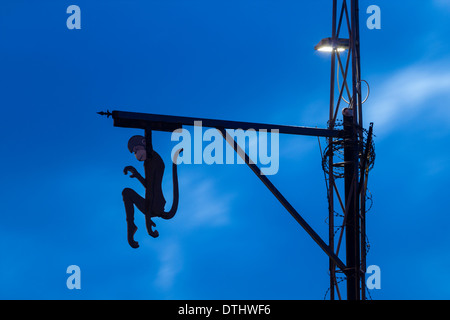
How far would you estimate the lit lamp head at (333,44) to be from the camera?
19.4m

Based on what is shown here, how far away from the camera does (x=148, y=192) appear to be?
15703mm

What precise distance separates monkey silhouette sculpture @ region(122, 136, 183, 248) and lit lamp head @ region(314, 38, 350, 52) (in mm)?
5070

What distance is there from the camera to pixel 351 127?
1866 centimetres

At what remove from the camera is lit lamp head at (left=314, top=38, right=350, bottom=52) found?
63.8ft

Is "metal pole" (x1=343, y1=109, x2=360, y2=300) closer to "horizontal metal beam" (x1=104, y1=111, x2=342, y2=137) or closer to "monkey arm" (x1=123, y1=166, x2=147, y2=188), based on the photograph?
"horizontal metal beam" (x1=104, y1=111, x2=342, y2=137)

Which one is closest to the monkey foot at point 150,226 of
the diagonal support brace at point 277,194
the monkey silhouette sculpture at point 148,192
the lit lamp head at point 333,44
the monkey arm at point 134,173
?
the monkey silhouette sculpture at point 148,192

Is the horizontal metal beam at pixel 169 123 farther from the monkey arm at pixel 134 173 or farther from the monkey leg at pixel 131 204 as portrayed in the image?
the monkey leg at pixel 131 204

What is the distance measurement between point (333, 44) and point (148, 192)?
18.8ft

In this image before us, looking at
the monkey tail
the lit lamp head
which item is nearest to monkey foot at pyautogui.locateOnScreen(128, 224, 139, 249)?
the monkey tail

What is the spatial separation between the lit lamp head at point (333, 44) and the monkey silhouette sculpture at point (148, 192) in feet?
16.6
